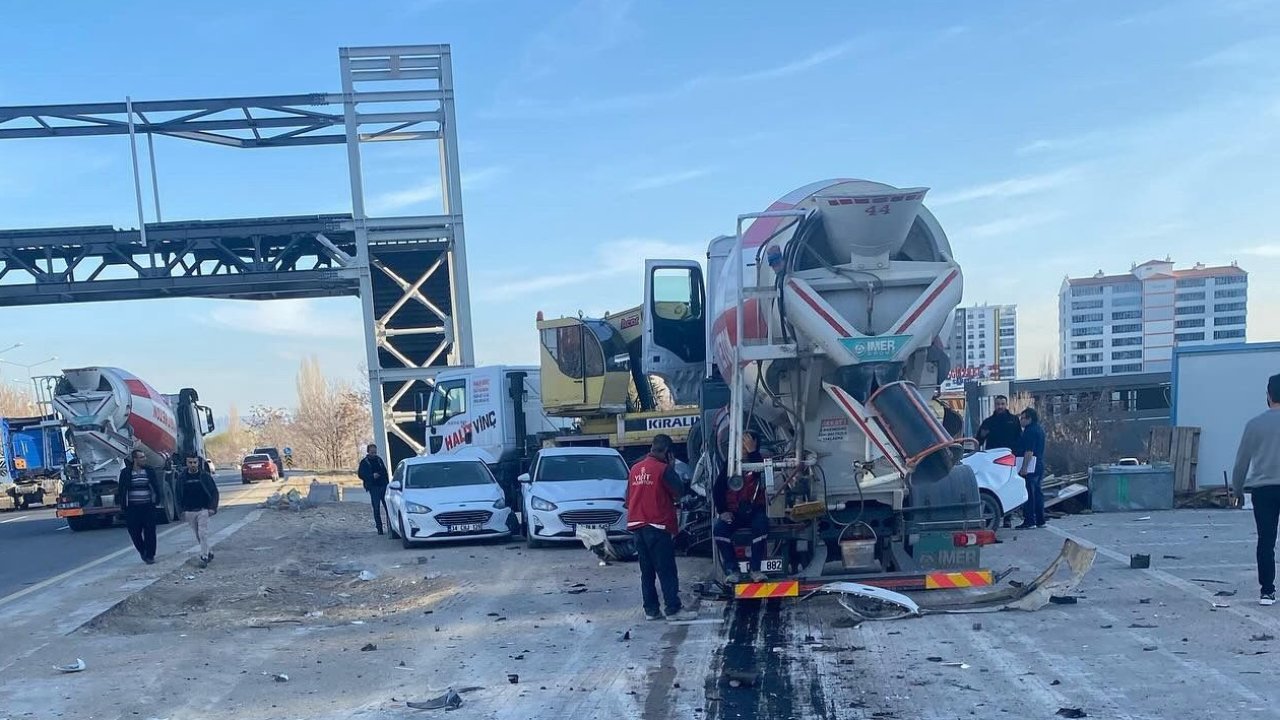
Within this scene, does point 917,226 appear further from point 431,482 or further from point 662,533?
point 431,482

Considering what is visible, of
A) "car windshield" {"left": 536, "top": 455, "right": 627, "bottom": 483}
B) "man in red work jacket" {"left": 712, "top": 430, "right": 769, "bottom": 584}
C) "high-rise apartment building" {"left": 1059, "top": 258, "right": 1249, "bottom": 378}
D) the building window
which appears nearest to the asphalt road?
"car windshield" {"left": 536, "top": 455, "right": 627, "bottom": 483}

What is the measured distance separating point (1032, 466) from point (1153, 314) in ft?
307

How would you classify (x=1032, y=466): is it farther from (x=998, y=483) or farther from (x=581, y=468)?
(x=581, y=468)

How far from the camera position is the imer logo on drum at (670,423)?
16.8 m

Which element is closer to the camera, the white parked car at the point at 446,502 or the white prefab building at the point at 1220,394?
the white parked car at the point at 446,502

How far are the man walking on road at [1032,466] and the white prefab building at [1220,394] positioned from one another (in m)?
4.88

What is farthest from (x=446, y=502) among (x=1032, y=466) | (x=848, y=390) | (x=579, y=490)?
(x=848, y=390)

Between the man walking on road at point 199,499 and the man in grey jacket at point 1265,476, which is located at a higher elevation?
the man in grey jacket at point 1265,476

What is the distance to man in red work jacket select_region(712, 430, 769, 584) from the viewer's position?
9.21 m

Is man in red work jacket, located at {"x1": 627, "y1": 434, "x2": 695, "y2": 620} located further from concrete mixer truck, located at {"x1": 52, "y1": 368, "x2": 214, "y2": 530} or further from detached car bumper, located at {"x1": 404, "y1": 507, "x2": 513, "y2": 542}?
concrete mixer truck, located at {"x1": 52, "y1": 368, "x2": 214, "y2": 530}

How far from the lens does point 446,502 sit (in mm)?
16016

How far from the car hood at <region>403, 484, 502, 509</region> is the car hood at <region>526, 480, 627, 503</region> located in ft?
3.64

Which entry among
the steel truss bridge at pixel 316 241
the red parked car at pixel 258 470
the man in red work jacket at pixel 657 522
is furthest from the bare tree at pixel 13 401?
the man in red work jacket at pixel 657 522

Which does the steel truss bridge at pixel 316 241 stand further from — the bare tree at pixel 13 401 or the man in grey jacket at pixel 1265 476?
the bare tree at pixel 13 401
